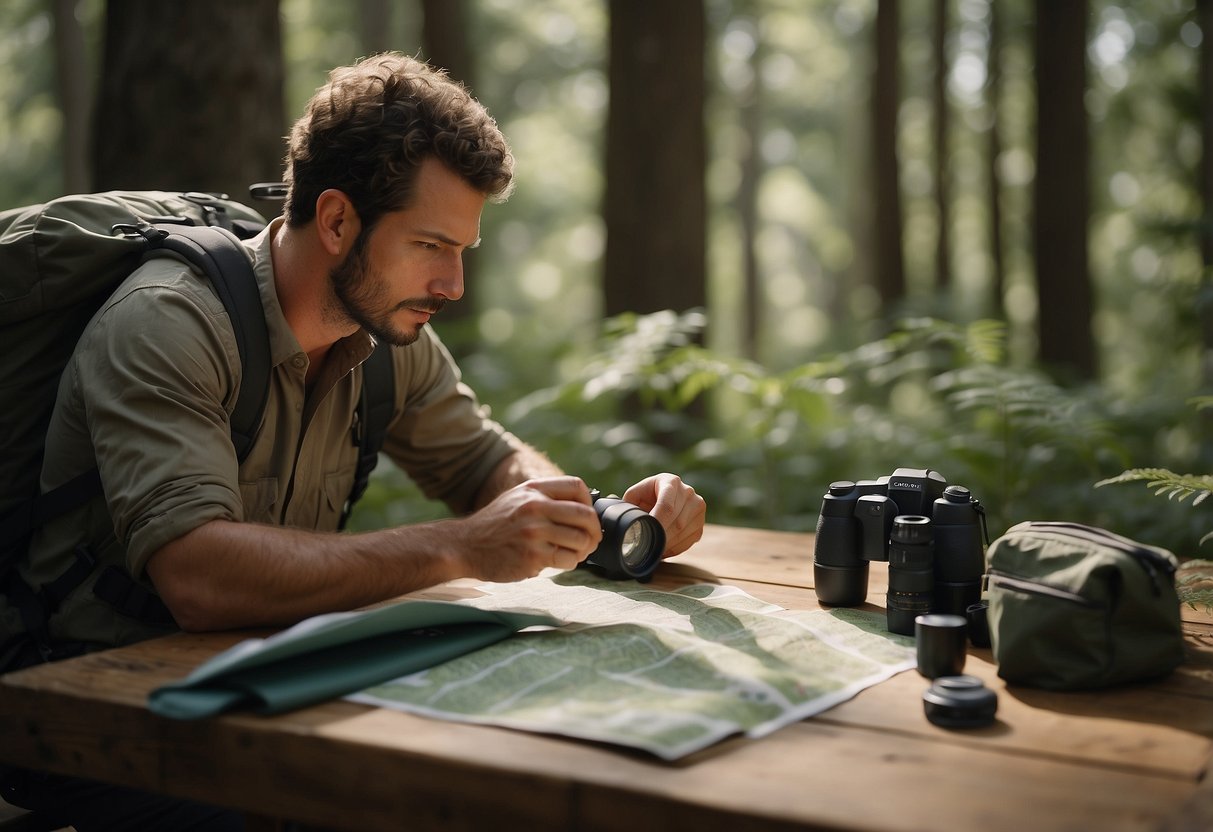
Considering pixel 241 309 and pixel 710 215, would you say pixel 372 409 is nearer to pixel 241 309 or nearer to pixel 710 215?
pixel 241 309

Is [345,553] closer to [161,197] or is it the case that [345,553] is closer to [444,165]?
[444,165]

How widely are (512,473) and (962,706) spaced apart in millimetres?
1880

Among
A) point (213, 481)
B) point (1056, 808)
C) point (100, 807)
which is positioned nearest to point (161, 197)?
point (213, 481)

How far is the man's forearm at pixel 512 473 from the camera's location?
3.42 meters

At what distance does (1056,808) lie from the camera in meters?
1.46

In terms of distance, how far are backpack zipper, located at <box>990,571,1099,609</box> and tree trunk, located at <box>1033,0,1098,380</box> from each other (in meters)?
7.03

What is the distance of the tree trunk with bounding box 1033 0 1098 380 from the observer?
8664mm

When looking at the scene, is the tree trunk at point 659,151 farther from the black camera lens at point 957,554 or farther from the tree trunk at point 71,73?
the tree trunk at point 71,73

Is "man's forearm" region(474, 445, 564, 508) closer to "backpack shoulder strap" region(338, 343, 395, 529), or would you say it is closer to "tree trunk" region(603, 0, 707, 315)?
"backpack shoulder strap" region(338, 343, 395, 529)

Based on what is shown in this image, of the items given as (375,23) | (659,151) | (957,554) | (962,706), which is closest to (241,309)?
(957,554)

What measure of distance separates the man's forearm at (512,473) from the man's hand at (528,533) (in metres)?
0.97

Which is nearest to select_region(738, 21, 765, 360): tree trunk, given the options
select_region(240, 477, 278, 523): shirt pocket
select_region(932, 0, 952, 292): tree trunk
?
select_region(932, 0, 952, 292): tree trunk

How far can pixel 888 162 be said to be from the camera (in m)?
12.7

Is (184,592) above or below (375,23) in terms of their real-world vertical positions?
below
